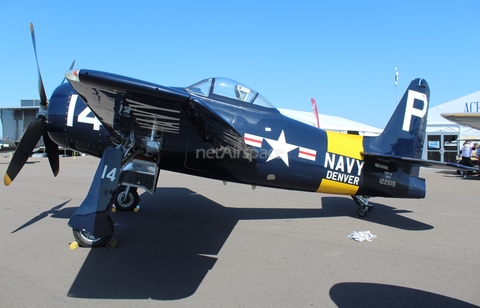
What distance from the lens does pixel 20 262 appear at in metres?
4.04

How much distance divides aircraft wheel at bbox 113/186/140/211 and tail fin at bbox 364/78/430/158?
4.80 metres

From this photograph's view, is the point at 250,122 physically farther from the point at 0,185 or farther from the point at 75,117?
the point at 0,185

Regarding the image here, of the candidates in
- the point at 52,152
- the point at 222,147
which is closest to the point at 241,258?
the point at 222,147

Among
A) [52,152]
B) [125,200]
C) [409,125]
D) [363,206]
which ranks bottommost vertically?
[125,200]

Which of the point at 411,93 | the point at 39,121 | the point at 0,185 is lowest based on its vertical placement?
the point at 0,185

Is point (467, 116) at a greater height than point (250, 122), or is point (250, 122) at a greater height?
point (467, 116)

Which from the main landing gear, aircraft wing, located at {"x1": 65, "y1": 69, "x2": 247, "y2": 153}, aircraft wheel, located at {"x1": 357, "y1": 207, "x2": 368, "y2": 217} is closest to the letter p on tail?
the main landing gear

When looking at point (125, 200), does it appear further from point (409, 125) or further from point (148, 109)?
point (409, 125)

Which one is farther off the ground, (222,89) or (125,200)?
(222,89)

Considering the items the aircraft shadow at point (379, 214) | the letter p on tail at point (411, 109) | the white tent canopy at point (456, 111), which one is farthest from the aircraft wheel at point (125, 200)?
the white tent canopy at point (456, 111)

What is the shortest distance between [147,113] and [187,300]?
6.54 ft

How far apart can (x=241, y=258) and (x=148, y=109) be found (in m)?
2.25

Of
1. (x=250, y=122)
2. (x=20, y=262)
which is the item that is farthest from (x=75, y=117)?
(x=250, y=122)

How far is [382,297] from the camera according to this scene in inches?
134
